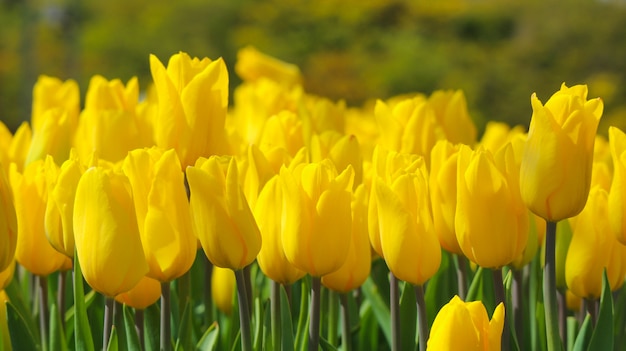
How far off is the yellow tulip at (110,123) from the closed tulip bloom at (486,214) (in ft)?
1.77

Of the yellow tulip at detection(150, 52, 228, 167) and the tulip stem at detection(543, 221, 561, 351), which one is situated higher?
the yellow tulip at detection(150, 52, 228, 167)

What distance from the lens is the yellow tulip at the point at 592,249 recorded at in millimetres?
1198

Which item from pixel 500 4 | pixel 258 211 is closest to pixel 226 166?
pixel 258 211

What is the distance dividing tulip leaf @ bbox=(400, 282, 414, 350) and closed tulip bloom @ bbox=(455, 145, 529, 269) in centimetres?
21

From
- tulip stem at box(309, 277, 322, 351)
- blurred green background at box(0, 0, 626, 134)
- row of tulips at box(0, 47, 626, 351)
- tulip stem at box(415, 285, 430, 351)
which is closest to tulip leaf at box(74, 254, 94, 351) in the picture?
row of tulips at box(0, 47, 626, 351)

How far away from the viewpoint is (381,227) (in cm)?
107

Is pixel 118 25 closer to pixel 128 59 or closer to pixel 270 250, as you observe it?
pixel 128 59

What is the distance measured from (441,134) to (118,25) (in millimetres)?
18431

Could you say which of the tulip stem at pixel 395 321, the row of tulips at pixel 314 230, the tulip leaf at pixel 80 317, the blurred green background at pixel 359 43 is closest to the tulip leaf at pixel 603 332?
the row of tulips at pixel 314 230

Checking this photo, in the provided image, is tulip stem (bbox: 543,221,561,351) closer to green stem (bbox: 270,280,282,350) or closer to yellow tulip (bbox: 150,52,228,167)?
green stem (bbox: 270,280,282,350)

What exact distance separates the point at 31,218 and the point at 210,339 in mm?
255

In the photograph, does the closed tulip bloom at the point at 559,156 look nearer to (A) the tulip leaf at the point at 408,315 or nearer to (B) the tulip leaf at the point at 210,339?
(A) the tulip leaf at the point at 408,315

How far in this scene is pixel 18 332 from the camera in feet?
4.05

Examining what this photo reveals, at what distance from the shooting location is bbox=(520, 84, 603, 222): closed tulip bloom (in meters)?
1.01
